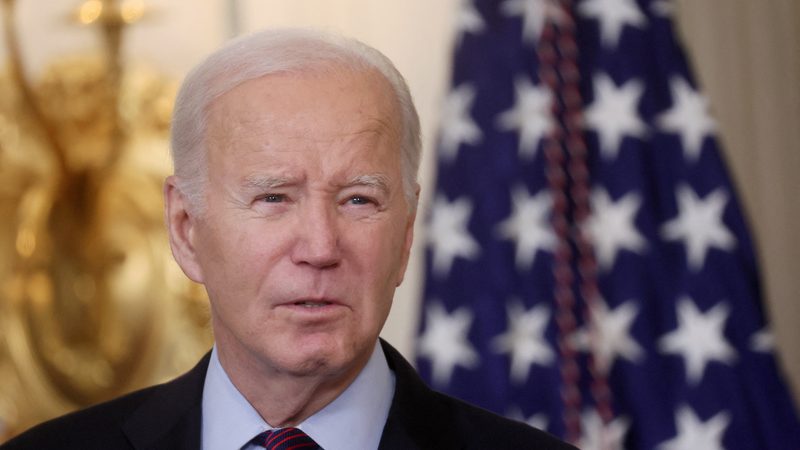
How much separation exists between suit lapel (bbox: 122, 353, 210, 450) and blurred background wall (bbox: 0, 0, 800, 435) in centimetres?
193

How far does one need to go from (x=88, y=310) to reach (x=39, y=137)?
49cm

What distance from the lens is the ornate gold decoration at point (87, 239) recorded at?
10.8 feet

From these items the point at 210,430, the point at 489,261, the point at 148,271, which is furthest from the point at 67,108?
the point at 210,430

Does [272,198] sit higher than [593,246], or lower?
higher

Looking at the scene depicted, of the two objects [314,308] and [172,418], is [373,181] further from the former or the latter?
[172,418]

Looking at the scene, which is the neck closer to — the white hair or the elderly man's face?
the elderly man's face

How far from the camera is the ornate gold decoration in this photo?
328 cm

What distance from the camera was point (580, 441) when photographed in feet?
12.1

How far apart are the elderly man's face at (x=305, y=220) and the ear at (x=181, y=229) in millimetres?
80

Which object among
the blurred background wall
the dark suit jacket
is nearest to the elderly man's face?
the dark suit jacket

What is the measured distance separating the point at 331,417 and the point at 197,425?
0.82 ft

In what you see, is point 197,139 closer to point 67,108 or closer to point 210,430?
point 210,430

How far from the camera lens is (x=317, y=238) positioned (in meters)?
1.81

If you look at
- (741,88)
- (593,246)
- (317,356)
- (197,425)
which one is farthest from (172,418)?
(741,88)
